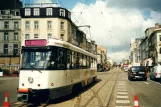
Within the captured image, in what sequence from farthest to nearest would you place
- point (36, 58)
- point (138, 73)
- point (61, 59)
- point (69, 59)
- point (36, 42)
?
point (138, 73) < point (69, 59) < point (61, 59) < point (36, 42) < point (36, 58)

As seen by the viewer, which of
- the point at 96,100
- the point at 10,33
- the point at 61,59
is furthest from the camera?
the point at 10,33

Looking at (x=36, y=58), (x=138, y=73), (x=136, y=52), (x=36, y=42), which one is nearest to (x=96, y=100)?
(x=36, y=58)

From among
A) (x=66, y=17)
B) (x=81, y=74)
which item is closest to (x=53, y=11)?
(x=66, y=17)

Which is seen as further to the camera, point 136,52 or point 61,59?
point 136,52

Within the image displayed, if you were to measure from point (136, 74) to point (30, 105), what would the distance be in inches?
818

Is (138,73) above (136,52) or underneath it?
underneath

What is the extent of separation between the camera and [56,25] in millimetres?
63625

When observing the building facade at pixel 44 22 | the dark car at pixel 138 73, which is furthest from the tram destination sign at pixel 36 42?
the building facade at pixel 44 22

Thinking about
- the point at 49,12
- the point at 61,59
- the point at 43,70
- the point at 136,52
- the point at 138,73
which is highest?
the point at 49,12

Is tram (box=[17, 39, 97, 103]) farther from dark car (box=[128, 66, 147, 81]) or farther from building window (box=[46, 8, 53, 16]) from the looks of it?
building window (box=[46, 8, 53, 16])

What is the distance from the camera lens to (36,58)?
1261 cm

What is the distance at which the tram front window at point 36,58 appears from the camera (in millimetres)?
12477

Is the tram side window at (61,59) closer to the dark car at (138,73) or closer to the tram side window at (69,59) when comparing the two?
the tram side window at (69,59)

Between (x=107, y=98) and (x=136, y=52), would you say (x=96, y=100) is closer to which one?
(x=107, y=98)
